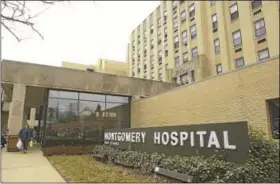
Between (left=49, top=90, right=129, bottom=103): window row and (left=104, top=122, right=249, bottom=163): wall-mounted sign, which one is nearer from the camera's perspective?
(left=104, top=122, right=249, bottom=163): wall-mounted sign

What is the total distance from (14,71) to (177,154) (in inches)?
514

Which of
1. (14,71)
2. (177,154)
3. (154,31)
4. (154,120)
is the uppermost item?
(154,31)

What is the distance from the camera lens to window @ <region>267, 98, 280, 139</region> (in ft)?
32.7

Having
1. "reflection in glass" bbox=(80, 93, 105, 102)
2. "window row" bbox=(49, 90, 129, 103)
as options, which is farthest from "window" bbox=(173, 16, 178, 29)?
"reflection in glass" bbox=(80, 93, 105, 102)

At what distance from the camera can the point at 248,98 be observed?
1054cm

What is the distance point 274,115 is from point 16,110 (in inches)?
594

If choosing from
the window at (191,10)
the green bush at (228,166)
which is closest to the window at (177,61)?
the window at (191,10)

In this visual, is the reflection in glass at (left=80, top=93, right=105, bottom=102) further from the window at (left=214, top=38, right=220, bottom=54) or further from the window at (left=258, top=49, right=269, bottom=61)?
the window at (left=214, top=38, right=220, bottom=54)

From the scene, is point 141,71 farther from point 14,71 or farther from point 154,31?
point 14,71

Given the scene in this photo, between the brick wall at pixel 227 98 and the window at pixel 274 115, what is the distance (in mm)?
322

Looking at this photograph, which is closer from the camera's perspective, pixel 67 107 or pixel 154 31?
pixel 67 107

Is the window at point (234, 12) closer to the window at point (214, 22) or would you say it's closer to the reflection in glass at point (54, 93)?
the window at point (214, 22)

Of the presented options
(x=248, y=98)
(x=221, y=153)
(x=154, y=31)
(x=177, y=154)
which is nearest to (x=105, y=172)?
(x=177, y=154)

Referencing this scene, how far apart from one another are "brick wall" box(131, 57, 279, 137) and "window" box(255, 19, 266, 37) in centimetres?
1358
